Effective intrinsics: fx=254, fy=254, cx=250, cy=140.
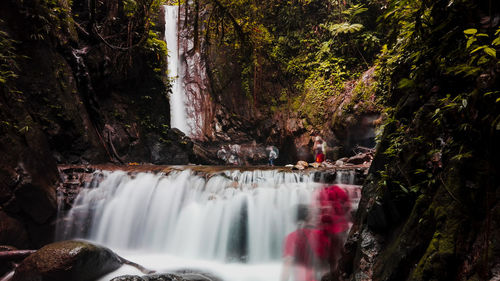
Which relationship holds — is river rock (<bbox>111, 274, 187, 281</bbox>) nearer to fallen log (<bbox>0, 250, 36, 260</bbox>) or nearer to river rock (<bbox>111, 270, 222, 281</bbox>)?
river rock (<bbox>111, 270, 222, 281</bbox>)

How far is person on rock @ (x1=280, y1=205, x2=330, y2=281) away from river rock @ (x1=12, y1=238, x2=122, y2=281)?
10.3 ft

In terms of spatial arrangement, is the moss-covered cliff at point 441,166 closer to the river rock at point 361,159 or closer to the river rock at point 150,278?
the river rock at point 150,278

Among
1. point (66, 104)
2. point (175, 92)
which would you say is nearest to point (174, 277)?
point (66, 104)

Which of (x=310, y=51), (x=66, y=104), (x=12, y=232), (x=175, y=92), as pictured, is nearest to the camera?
(x=12, y=232)

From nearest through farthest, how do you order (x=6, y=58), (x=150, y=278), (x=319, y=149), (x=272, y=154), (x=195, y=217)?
(x=150, y=278) < (x=6, y=58) < (x=195, y=217) < (x=319, y=149) < (x=272, y=154)

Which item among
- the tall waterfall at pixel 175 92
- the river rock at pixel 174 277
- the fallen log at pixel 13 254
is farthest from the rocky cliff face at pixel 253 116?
the fallen log at pixel 13 254

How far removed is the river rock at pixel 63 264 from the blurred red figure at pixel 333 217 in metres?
3.79

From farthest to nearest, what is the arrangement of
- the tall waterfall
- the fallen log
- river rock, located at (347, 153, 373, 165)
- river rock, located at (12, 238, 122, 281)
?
the tall waterfall, river rock, located at (347, 153, 373, 165), the fallen log, river rock, located at (12, 238, 122, 281)

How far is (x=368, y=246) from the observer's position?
9.02ft

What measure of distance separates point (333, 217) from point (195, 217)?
126 inches

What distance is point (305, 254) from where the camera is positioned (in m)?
4.25

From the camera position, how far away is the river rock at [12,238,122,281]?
148 inches

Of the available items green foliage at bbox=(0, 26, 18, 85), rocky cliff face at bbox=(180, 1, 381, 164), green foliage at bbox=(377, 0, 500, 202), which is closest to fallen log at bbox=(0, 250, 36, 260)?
green foliage at bbox=(0, 26, 18, 85)

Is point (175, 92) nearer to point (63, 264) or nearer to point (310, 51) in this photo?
point (310, 51)
